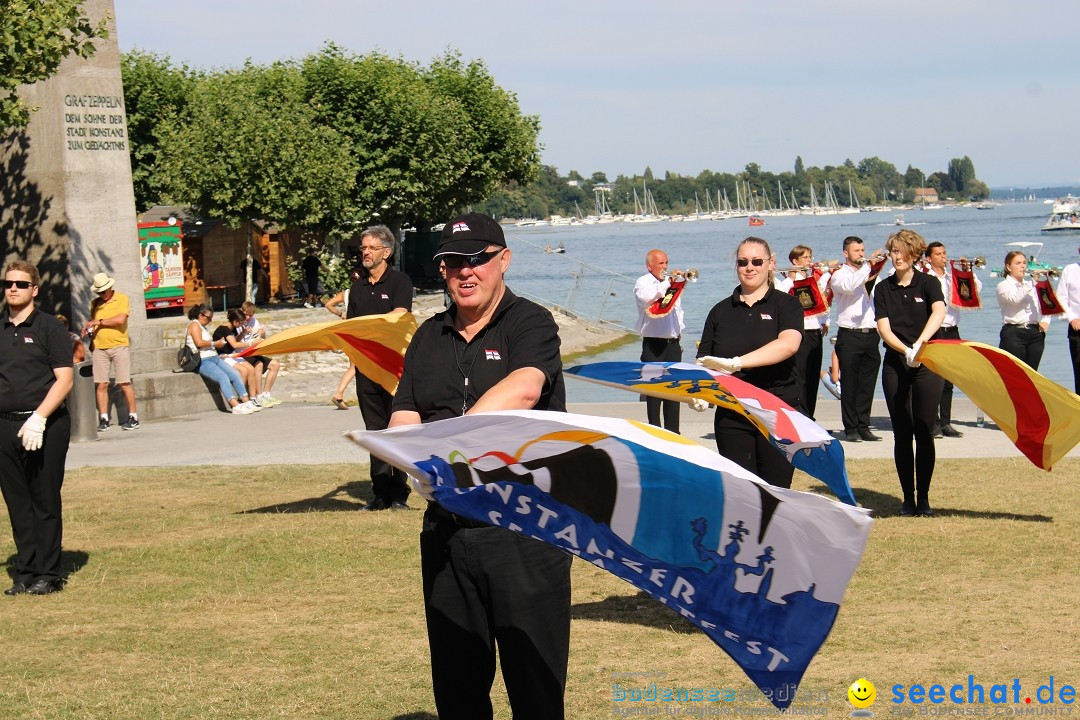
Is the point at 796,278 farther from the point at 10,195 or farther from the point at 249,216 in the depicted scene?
the point at 249,216

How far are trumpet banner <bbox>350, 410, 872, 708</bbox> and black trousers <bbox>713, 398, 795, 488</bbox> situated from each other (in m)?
2.90

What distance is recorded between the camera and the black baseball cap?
439 cm

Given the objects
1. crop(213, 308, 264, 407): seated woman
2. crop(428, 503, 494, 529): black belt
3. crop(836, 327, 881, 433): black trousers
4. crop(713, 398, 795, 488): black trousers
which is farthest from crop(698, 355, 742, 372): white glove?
Result: crop(213, 308, 264, 407): seated woman

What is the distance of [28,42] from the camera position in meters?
15.2

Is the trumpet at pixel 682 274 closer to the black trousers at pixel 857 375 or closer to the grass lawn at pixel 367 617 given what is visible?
the black trousers at pixel 857 375

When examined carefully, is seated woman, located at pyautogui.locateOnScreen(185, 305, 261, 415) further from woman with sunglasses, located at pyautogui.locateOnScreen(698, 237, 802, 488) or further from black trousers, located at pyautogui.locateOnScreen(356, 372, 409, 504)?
woman with sunglasses, located at pyautogui.locateOnScreen(698, 237, 802, 488)

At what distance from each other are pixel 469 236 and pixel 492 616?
1270 millimetres

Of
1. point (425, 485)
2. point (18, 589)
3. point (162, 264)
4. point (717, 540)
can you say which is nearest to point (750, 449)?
point (717, 540)

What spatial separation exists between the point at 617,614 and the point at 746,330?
6.13ft

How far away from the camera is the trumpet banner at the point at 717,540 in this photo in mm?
4547

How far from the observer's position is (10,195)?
18422 millimetres

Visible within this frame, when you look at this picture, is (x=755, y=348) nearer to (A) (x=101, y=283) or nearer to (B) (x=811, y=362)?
(B) (x=811, y=362)

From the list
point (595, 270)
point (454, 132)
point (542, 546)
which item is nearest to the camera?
point (542, 546)

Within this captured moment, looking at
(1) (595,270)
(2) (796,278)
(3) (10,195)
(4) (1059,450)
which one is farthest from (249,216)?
(4) (1059,450)
